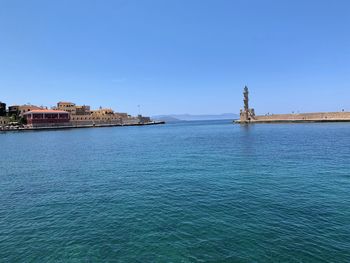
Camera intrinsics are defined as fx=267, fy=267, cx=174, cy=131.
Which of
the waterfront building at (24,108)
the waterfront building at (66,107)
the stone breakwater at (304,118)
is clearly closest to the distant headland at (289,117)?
the stone breakwater at (304,118)

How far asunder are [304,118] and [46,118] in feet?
461

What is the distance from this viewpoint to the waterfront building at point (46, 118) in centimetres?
14575

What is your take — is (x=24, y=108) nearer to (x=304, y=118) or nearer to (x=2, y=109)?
(x=2, y=109)

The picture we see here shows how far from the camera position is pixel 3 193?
21172mm

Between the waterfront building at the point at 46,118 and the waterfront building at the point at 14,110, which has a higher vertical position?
the waterfront building at the point at 14,110

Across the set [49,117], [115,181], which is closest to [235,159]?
[115,181]

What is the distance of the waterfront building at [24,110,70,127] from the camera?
478ft

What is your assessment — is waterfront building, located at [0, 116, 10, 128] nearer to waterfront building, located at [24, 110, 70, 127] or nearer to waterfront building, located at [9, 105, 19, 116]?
waterfront building, located at [9, 105, 19, 116]

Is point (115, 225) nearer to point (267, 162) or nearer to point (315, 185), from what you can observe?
point (315, 185)

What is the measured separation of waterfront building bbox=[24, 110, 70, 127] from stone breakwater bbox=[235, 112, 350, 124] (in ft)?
360

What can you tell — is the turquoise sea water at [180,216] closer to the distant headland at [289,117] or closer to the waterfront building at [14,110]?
the distant headland at [289,117]

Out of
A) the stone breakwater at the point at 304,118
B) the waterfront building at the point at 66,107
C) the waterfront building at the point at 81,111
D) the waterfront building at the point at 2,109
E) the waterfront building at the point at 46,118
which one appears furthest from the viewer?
the waterfront building at the point at 81,111

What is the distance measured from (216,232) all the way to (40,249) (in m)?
8.06

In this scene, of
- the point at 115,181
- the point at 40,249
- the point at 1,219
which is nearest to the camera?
the point at 40,249
